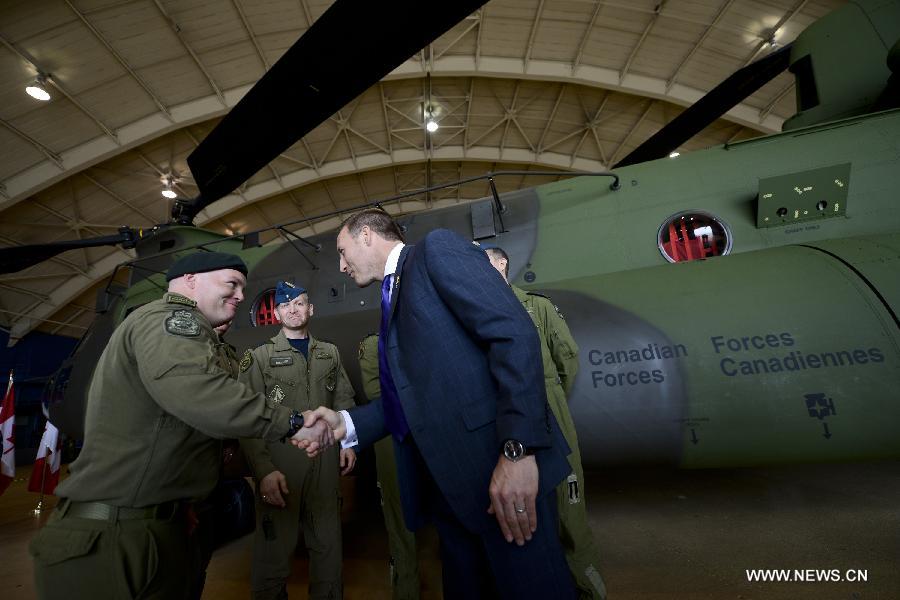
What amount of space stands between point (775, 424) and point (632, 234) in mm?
1956

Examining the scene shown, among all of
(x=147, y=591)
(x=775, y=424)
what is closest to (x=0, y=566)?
(x=147, y=591)

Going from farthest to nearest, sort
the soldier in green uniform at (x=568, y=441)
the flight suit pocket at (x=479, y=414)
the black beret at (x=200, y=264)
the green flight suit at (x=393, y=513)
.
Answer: the green flight suit at (x=393, y=513)
the soldier in green uniform at (x=568, y=441)
the black beret at (x=200, y=264)
the flight suit pocket at (x=479, y=414)

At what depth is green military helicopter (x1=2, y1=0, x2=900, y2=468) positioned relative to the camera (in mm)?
2197

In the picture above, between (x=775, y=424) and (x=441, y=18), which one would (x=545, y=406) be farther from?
(x=441, y=18)

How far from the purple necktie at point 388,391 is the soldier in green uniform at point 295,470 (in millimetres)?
949

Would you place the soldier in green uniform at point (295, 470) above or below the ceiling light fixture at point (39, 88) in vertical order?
below

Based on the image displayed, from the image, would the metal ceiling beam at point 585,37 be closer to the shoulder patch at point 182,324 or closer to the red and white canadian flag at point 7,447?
the shoulder patch at point 182,324

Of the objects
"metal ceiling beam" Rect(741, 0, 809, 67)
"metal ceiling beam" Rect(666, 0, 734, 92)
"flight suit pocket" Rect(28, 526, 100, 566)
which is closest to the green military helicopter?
"flight suit pocket" Rect(28, 526, 100, 566)

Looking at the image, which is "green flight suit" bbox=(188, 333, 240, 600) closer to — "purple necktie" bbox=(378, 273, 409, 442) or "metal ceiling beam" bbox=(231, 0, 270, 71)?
"purple necktie" bbox=(378, 273, 409, 442)

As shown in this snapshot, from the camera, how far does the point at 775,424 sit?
217cm

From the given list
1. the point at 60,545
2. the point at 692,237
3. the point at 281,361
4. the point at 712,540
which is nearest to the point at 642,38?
the point at 692,237

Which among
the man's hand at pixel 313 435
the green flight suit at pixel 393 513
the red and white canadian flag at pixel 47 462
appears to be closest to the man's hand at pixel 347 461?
the green flight suit at pixel 393 513

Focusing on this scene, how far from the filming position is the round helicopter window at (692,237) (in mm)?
3293

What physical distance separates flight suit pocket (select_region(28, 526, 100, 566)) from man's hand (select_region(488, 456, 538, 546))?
4.91ft
